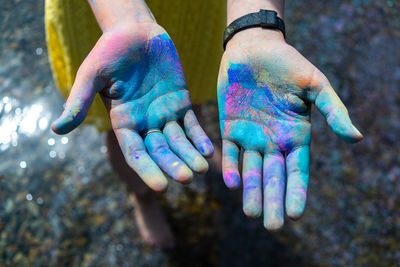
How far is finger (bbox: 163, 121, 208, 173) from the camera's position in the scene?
3.55 feet

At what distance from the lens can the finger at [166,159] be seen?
1043mm

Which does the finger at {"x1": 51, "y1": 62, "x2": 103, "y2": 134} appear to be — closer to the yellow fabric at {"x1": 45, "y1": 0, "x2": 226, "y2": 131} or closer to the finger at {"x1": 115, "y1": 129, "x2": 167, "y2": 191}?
the finger at {"x1": 115, "y1": 129, "x2": 167, "y2": 191}

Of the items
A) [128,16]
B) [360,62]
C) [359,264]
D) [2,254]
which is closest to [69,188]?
[2,254]

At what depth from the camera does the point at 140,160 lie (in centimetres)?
108

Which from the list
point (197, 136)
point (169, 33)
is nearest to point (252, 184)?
point (197, 136)

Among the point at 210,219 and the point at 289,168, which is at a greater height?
the point at 289,168

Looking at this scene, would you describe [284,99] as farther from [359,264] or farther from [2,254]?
[2,254]

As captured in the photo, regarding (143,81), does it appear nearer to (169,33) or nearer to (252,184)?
(169,33)

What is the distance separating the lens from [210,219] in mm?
2254

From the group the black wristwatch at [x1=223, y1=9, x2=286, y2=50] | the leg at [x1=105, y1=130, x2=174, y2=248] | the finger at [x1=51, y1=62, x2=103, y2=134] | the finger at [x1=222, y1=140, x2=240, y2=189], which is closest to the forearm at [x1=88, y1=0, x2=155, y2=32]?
the finger at [x1=51, y1=62, x2=103, y2=134]

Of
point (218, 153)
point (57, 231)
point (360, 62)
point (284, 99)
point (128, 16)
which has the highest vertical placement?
point (128, 16)

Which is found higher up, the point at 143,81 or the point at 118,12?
the point at 118,12

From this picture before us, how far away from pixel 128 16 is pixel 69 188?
1.40 meters

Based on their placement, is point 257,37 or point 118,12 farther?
point 257,37
